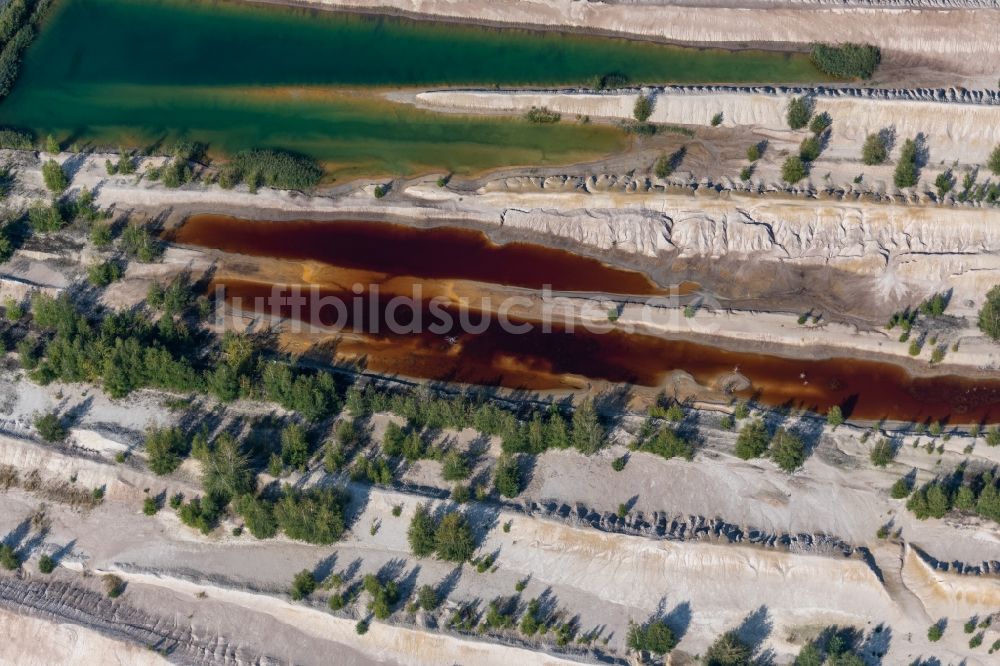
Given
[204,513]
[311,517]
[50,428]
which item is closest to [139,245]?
[50,428]

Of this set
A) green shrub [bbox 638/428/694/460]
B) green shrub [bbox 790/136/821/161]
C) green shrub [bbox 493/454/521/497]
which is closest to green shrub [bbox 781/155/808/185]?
green shrub [bbox 790/136/821/161]

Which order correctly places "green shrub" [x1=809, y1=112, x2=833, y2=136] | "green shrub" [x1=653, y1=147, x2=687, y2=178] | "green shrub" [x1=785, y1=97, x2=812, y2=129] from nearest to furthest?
"green shrub" [x1=653, y1=147, x2=687, y2=178] < "green shrub" [x1=809, y1=112, x2=833, y2=136] < "green shrub" [x1=785, y1=97, x2=812, y2=129]

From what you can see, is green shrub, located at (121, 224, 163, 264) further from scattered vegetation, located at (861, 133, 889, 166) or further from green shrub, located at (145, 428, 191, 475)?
scattered vegetation, located at (861, 133, 889, 166)

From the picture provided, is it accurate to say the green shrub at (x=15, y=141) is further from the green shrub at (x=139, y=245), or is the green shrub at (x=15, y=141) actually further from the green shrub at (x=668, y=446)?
the green shrub at (x=668, y=446)

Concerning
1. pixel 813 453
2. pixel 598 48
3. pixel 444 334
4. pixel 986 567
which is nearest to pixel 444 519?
pixel 444 334

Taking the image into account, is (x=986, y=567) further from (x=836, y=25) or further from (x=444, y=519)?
(x=836, y=25)

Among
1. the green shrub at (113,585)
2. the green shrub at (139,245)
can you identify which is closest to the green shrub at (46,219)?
the green shrub at (139,245)
